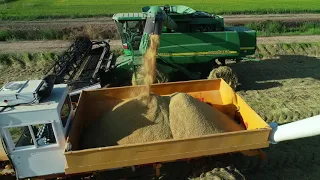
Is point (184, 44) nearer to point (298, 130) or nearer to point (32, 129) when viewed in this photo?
point (298, 130)

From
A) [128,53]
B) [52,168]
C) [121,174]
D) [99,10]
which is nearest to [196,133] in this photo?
[121,174]

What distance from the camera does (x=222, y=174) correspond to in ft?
16.3

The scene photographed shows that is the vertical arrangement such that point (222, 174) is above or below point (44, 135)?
below

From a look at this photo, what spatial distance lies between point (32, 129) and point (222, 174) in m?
3.28

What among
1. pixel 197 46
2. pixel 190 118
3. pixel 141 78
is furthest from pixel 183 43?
pixel 190 118

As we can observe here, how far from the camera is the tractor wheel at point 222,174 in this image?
489 cm

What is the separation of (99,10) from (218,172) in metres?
22.7

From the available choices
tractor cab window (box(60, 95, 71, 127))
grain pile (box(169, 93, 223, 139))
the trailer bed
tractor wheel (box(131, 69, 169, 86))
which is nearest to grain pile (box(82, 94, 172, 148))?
grain pile (box(169, 93, 223, 139))

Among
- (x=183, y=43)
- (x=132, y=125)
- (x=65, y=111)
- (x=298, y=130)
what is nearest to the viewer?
(x=298, y=130)

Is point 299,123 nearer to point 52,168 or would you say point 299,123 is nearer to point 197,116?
point 197,116

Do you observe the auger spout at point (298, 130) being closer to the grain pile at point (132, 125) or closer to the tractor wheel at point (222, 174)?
the tractor wheel at point (222, 174)

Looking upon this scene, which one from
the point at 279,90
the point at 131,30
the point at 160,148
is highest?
the point at 131,30

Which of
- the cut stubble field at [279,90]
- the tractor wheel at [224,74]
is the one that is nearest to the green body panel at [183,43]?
the tractor wheel at [224,74]

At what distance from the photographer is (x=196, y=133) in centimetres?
542
